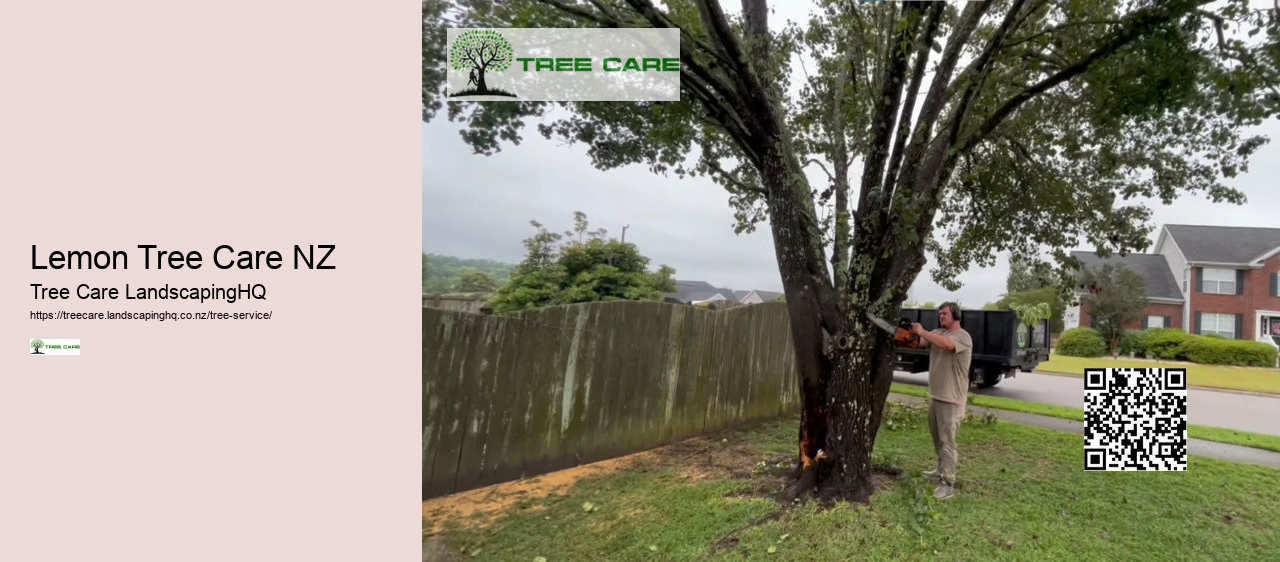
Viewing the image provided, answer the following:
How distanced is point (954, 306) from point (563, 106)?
335cm

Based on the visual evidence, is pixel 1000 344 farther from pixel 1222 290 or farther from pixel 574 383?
pixel 1222 290

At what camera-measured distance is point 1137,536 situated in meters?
3.44

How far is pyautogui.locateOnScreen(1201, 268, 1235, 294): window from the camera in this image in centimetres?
1955

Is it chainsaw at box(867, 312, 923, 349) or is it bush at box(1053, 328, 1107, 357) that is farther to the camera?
bush at box(1053, 328, 1107, 357)

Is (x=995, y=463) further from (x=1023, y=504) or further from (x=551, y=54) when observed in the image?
(x=551, y=54)

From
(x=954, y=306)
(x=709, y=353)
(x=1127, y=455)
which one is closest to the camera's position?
(x=954, y=306)

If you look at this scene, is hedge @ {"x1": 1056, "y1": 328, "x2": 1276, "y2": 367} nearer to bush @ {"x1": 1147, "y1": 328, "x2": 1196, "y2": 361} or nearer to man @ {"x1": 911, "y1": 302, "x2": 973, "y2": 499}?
bush @ {"x1": 1147, "y1": 328, "x2": 1196, "y2": 361}

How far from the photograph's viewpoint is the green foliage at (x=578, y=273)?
26.3 ft

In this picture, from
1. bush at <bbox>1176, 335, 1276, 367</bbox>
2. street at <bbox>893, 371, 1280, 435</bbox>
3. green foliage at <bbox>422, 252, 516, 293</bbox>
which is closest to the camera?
green foliage at <bbox>422, 252, 516, 293</bbox>

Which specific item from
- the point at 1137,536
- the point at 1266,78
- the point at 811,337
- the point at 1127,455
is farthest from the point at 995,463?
the point at 1266,78

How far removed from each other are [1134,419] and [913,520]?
109 inches

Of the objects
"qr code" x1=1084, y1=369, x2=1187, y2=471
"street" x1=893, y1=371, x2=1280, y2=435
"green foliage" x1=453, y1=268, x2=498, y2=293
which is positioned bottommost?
"street" x1=893, y1=371, x2=1280, y2=435

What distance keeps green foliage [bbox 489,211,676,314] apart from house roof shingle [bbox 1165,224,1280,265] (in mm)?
22397
